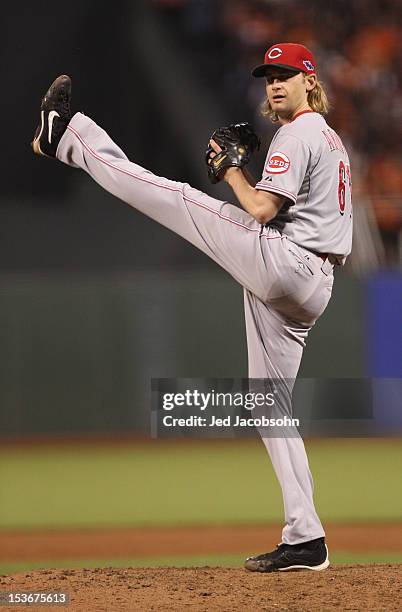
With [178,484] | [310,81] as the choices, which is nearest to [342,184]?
[310,81]

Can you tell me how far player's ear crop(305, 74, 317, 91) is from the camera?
2754 millimetres

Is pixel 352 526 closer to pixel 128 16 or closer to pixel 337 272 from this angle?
pixel 337 272

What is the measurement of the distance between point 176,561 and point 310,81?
167cm

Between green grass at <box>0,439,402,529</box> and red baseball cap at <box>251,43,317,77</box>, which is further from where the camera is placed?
green grass at <box>0,439,402,529</box>

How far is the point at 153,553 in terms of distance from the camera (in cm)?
345

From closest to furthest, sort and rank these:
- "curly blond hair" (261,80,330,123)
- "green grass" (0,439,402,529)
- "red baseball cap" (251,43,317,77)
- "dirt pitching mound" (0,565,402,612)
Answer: "dirt pitching mound" (0,565,402,612) < "red baseball cap" (251,43,317,77) < "curly blond hair" (261,80,330,123) < "green grass" (0,439,402,529)

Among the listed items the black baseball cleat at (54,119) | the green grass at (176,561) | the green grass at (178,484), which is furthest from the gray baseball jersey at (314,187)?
the green grass at (178,484)

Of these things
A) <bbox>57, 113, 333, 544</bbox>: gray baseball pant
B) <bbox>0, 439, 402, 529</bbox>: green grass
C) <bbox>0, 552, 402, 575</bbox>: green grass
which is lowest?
<bbox>0, 552, 402, 575</bbox>: green grass

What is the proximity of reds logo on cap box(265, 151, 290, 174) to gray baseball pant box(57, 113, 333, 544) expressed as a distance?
0.62 ft

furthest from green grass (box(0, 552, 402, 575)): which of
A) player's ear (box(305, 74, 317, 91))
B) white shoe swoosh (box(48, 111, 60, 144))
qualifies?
player's ear (box(305, 74, 317, 91))

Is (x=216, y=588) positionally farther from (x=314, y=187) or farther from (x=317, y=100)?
(x=317, y=100)

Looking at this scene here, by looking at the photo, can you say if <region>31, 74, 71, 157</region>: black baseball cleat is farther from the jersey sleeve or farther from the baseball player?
the jersey sleeve

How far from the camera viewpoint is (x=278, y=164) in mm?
2586

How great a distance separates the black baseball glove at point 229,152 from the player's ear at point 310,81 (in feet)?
0.75
